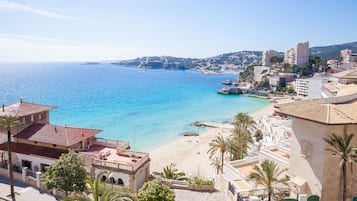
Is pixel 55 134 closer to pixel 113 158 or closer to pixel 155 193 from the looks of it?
pixel 113 158

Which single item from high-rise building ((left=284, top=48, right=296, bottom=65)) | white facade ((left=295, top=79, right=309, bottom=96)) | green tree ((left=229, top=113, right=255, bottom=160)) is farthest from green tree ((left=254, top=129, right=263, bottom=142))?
Answer: high-rise building ((left=284, top=48, right=296, bottom=65))

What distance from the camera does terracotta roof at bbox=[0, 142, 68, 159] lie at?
26286 mm

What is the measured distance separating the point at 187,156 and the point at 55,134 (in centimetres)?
2396

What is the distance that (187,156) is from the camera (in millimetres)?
47188

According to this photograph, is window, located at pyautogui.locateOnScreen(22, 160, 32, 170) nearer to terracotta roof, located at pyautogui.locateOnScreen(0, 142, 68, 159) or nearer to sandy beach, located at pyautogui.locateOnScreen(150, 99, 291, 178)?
terracotta roof, located at pyautogui.locateOnScreen(0, 142, 68, 159)

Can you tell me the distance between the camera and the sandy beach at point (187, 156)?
4019 centimetres

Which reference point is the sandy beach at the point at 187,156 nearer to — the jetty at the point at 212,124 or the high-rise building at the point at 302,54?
the jetty at the point at 212,124

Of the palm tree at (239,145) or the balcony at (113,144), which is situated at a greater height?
the balcony at (113,144)

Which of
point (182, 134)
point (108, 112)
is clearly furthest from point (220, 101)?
point (182, 134)

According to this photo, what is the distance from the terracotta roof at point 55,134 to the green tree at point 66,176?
5472 millimetres

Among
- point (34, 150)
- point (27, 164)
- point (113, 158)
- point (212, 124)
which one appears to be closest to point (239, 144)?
point (113, 158)

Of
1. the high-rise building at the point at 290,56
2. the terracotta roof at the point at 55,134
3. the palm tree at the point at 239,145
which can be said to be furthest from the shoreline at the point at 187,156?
the high-rise building at the point at 290,56

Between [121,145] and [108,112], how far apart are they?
57.1 meters

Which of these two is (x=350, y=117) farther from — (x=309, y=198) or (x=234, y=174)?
(x=234, y=174)
